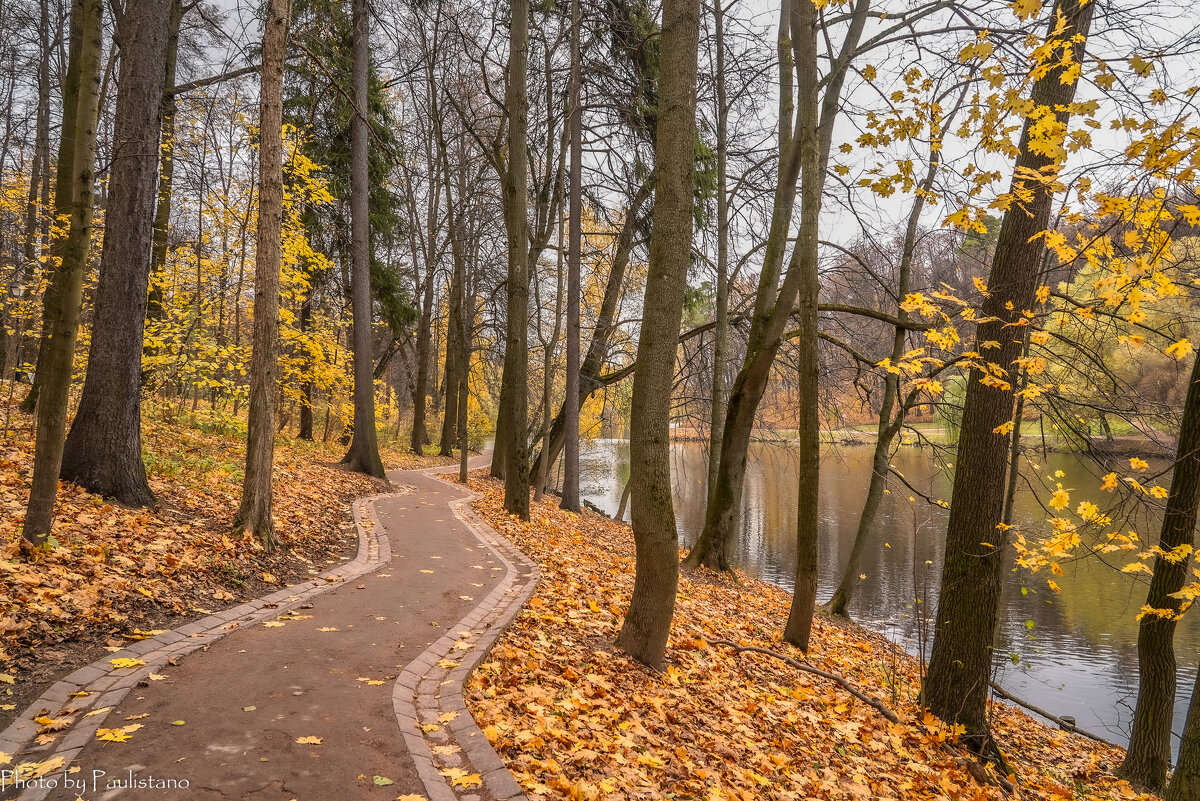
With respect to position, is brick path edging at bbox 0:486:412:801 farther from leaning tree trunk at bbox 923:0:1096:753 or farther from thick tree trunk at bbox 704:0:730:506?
thick tree trunk at bbox 704:0:730:506

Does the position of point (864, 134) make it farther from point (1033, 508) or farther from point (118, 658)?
point (1033, 508)

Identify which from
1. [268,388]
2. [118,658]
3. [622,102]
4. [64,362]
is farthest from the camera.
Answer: [622,102]

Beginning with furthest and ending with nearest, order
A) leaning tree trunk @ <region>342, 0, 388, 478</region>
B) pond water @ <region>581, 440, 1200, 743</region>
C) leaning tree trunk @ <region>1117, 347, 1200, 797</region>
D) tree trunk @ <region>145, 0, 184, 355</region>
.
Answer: leaning tree trunk @ <region>342, 0, 388, 478</region> < tree trunk @ <region>145, 0, 184, 355</region> < pond water @ <region>581, 440, 1200, 743</region> < leaning tree trunk @ <region>1117, 347, 1200, 797</region>

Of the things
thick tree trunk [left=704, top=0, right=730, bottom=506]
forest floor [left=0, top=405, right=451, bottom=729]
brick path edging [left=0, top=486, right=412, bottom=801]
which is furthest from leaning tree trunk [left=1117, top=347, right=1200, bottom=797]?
forest floor [left=0, top=405, right=451, bottom=729]

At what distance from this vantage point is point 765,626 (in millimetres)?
7570

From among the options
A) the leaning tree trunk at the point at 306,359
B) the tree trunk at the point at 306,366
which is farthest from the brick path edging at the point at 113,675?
the tree trunk at the point at 306,366

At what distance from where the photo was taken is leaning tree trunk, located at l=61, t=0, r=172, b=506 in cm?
613

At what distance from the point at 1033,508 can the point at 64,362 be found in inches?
879

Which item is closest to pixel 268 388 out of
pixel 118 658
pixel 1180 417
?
pixel 118 658

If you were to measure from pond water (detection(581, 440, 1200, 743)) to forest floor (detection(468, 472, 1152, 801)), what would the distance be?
3.22 ft

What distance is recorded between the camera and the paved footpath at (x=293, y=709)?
2.75 meters

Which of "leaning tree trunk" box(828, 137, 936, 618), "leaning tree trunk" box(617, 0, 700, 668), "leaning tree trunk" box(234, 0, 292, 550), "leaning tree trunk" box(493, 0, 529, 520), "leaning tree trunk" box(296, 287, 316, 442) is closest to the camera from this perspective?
"leaning tree trunk" box(617, 0, 700, 668)

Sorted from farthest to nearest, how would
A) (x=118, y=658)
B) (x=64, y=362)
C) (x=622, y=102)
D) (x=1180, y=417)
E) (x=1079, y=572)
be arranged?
(x=1079, y=572)
(x=622, y=102)
(x=1180, y=417)
(x=64, y=362)
(x=118, y=658)

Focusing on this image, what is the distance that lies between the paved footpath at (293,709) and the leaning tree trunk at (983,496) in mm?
3916
